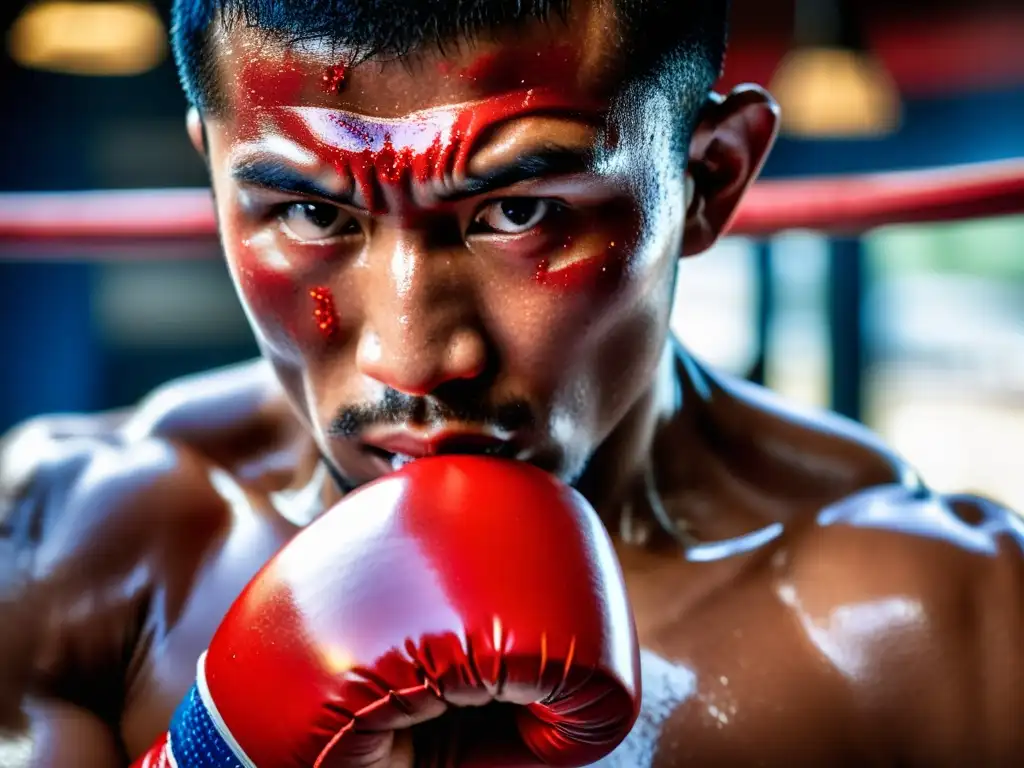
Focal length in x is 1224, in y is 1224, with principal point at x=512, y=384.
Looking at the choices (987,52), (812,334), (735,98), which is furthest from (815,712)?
(812,334)

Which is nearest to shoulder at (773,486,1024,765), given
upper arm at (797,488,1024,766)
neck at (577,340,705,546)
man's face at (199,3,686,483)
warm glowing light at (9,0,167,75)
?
upper arm at (797,488,1024,766)

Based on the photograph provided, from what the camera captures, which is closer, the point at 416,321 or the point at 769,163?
the point at 416,321

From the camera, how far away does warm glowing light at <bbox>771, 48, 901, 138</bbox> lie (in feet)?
13.2

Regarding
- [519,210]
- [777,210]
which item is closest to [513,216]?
[519,210]

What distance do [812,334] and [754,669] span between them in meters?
6.81

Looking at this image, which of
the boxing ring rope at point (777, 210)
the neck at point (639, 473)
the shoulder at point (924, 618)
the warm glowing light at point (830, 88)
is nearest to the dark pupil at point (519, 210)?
the neck at point (639, 473)

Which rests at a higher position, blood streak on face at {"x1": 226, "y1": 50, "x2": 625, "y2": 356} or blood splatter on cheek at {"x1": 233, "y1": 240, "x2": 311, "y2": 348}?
blood streak on face at {"x1": 226, "y1": 50, "x2": 625, "y2": 356}

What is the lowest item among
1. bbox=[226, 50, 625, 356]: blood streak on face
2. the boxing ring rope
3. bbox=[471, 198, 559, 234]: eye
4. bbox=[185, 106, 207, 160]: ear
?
the boxing ring rope

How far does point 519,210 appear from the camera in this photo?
94cm

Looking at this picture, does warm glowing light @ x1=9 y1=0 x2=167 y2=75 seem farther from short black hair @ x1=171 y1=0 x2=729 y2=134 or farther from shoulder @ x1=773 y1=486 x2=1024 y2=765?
shoulder @ x1=773 y1=486 x2=1024 y2=765

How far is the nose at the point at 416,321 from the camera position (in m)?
0.90

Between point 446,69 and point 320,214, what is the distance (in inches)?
6.1

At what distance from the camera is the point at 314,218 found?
3.15 ft

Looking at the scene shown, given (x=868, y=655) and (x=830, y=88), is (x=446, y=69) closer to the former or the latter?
(x=868, y=655)
